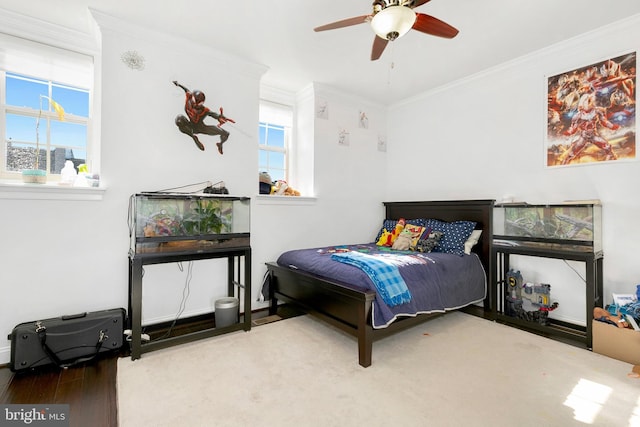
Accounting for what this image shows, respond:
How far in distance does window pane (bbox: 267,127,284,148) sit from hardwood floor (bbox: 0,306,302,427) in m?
2.96

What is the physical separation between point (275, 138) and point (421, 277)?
270 cm

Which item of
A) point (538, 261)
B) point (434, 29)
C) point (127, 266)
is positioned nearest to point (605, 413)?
point (538, 261)

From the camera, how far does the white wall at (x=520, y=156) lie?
8.80 feet

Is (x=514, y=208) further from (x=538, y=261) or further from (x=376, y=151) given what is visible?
(x=376, y=151)

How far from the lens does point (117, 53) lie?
108 inches

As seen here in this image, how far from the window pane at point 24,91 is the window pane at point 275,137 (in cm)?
230

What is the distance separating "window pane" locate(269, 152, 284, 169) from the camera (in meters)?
4.21

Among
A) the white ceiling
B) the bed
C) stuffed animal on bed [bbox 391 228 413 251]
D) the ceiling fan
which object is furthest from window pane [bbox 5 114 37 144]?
stuffed animal on bed [bbox 391 228 413 251]

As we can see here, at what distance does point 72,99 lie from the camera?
288cm

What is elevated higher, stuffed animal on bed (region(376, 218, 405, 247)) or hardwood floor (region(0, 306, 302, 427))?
stuffed animal on bed (region(376, 218, 405, 247))

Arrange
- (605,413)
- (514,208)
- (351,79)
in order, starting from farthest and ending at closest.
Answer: (351,79) < (514,208) < (605,413)

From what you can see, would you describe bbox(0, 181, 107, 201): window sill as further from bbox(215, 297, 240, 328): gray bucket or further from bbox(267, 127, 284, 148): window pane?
bbox(267, 127, 284, 148): window pane

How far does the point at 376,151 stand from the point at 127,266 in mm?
3561

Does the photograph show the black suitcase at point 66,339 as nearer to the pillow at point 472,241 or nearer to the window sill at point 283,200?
the window sill at point 283,200
